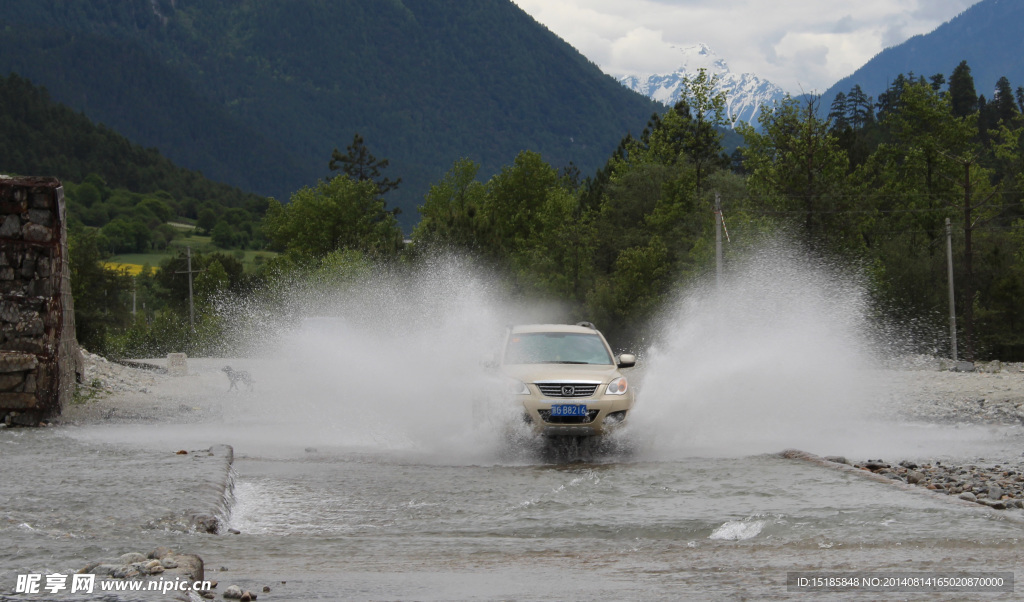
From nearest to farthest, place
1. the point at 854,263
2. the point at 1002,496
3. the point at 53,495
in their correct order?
the point at 53,495 → the point at 1002,496 → the point at 854,263

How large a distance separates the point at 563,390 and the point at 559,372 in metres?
0.42

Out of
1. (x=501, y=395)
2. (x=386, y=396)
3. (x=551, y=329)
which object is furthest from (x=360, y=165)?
(x=501, y=395)

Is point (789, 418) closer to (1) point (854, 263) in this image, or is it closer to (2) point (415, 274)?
(1) point (854, 263)

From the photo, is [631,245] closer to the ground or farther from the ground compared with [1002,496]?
farther from the ground

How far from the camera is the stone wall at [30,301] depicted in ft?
53.9

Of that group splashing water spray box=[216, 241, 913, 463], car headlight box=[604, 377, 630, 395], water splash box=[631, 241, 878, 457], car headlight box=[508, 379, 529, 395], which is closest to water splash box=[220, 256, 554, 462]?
splashing water spray box=[216, 241, 913, 463]

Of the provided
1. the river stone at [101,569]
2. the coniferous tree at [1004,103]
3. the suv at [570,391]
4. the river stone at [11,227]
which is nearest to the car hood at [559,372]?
the suv at [570,391]

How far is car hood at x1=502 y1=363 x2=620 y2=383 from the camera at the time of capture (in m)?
13.7

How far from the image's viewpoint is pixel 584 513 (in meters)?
9.59

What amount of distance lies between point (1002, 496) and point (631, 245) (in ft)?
220

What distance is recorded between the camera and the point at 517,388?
536 inches

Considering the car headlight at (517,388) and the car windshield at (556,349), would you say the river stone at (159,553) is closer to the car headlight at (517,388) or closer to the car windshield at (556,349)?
the car headlight at (517,388)

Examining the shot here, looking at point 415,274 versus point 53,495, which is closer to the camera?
point 53,495

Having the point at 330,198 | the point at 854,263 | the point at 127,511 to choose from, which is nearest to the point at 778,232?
the point at 854,263
